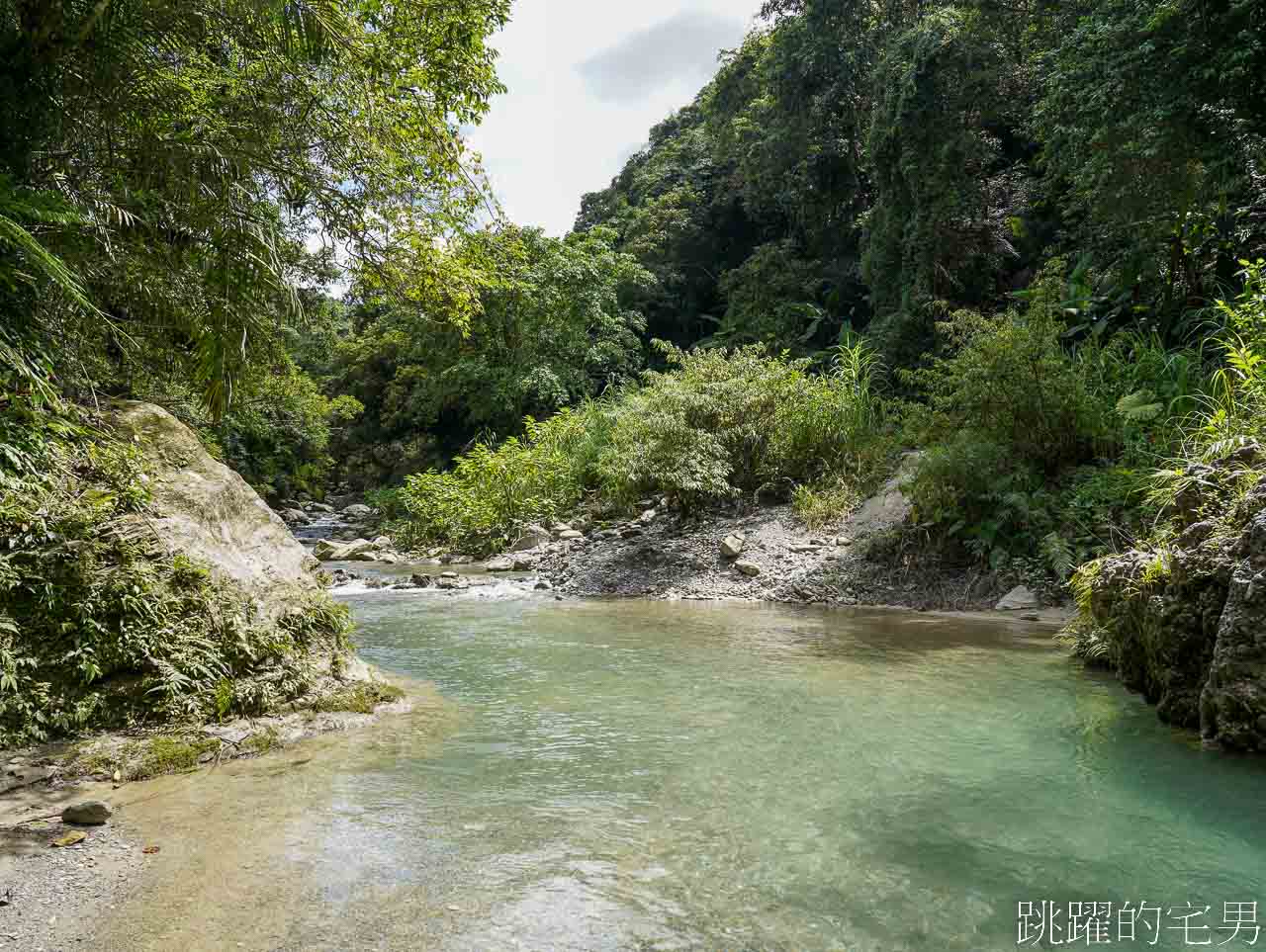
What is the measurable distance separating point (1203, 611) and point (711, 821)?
3.17 meters

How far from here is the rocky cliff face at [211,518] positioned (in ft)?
16.6

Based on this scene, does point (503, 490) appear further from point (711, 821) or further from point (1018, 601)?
point (711, 821)

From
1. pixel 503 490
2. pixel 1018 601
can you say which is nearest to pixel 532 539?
pixel 503 490

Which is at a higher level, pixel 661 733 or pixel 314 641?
pixel 314 641

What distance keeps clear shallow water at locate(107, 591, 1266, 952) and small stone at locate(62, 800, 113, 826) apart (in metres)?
0.12

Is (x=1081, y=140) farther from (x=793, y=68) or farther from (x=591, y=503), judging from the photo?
(x=793, y=68)

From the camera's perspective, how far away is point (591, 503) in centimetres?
1612

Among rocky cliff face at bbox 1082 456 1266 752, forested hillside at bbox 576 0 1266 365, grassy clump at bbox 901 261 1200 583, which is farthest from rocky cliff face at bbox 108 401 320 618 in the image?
forested hillside at bbox 576 0 1266 365

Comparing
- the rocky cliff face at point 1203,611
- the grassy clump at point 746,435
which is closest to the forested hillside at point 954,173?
the grassy clump at point 746,435

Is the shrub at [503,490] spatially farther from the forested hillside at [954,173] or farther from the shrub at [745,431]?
the forested hillside at [954,173]

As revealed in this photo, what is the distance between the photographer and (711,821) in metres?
3.53

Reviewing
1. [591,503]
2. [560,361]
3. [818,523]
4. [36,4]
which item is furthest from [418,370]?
[36,4]

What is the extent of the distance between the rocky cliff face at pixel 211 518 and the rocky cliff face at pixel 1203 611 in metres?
5.47

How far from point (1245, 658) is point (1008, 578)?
548cm
